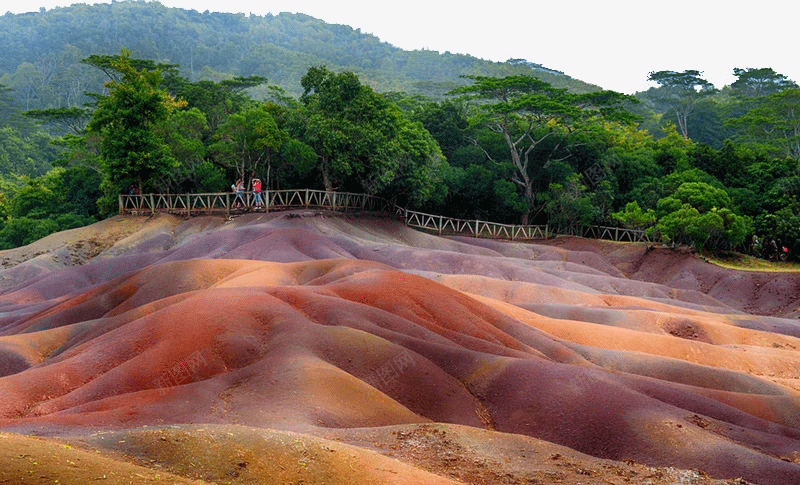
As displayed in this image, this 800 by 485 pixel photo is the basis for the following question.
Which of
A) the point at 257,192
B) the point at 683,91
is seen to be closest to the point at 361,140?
the point at 257,192

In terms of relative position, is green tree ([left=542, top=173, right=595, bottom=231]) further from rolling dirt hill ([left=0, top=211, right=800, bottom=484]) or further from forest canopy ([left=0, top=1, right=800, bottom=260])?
rolling dirt hill ([left=0, top=211, right=800, bottom=484])

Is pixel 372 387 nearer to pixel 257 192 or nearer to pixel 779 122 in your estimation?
pixel 257 192

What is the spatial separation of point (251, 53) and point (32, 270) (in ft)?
518

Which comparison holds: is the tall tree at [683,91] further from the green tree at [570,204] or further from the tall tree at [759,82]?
the green tree at [570,204]

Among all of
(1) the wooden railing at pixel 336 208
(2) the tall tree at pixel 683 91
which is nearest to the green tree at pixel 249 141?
(1) the wooden railing at pixel 336 208

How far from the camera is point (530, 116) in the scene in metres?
66.4

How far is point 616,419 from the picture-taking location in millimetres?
17781

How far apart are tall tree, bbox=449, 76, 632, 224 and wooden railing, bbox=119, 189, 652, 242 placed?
13.3ft

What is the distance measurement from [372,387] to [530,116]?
2052 inches

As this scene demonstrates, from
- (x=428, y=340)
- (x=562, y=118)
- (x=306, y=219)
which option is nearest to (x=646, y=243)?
(x=562, y=118)

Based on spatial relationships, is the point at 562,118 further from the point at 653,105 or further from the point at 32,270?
the point at 653,105

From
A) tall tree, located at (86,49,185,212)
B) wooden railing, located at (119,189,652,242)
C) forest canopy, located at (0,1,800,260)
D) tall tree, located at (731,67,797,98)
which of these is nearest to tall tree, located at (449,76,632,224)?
forest canopy, located at (0,1,800,260)

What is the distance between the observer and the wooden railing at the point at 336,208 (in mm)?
55750

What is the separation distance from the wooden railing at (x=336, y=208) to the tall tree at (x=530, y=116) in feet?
13.3
